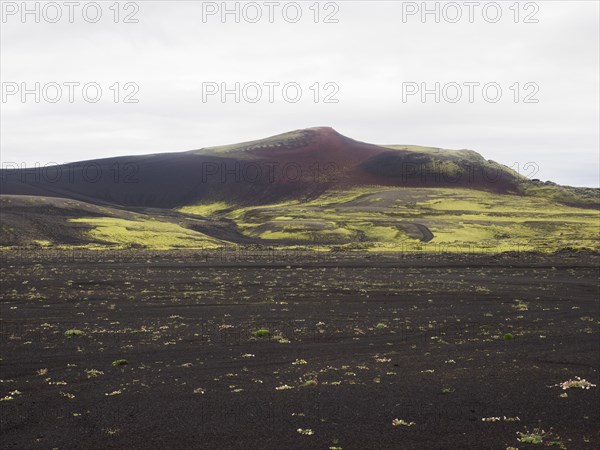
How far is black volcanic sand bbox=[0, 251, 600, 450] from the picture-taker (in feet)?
50.8

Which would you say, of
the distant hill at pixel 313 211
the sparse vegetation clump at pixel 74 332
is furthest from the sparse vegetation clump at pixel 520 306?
the distant hill at pixel 313 211

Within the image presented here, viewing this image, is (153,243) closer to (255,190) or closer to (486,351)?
(486,351)

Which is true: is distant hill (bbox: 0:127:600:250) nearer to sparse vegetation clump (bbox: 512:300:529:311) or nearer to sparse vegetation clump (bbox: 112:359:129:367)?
sparse vegetation clump (bbox: 512:300:529:311)

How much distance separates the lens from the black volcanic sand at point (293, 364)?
15.5 metres

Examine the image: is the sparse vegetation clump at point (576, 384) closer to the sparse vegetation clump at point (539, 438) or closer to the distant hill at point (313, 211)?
the sparse vegetation clump at point (539, 438)

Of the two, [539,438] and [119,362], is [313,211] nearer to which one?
[119,362]

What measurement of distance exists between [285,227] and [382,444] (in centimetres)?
Answer: 9789

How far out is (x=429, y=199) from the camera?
16100 cm

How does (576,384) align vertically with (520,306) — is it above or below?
above

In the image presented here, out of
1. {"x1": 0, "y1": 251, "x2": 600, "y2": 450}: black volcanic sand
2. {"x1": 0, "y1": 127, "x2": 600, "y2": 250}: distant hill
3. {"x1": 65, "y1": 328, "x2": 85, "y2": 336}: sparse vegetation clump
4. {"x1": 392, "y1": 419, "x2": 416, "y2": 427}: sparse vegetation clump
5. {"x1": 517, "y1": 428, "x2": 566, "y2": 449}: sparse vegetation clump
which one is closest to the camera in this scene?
{"x1": 517, "y1": 428, "x2": 566, "y2": 449}: sparse vegetation clump

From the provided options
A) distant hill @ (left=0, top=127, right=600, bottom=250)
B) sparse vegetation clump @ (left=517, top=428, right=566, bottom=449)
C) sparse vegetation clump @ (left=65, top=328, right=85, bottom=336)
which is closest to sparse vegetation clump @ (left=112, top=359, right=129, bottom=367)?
sparse vegetation clump @ (left=65, top=328, right=85, bottom=336)

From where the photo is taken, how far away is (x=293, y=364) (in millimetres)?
22016

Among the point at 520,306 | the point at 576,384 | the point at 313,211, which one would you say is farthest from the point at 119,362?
the point at 313,211

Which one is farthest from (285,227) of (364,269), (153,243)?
(364,269)
